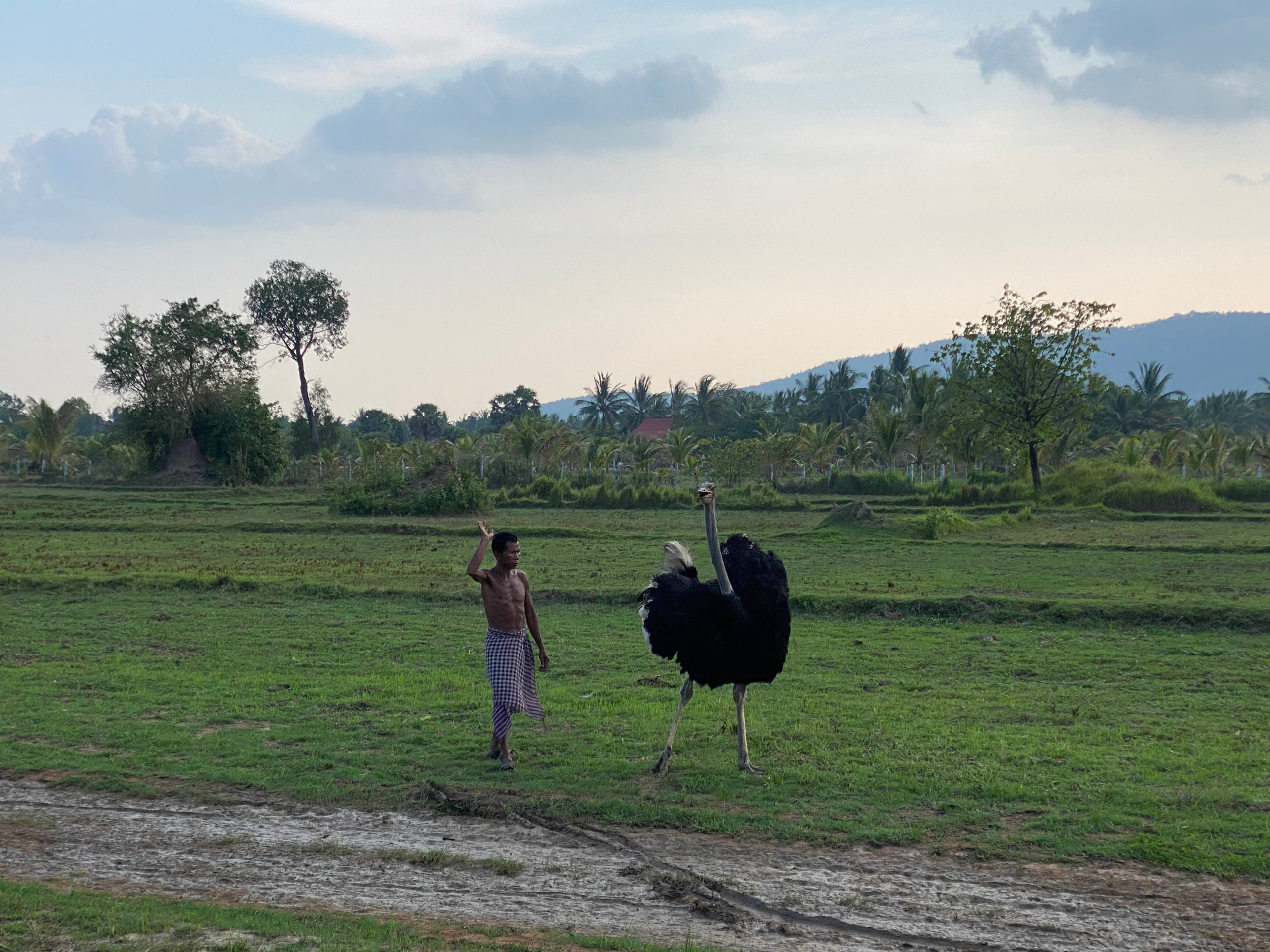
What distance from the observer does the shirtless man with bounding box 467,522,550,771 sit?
891 centimetres

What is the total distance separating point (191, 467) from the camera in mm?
53250

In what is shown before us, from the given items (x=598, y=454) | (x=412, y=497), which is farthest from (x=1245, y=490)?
(x=412, y=497)

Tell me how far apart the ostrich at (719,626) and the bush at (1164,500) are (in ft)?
96.9

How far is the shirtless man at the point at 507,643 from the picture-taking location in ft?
29.2

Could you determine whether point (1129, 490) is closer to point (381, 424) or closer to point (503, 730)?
point (503, 730)

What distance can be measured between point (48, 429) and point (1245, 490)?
191ft

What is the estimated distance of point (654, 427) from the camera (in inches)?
3425

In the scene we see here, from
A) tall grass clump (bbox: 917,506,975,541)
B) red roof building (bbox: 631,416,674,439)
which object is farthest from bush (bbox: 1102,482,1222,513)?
red roof building (bbox: 631,416,674,439)

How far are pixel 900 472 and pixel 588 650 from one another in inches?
1352

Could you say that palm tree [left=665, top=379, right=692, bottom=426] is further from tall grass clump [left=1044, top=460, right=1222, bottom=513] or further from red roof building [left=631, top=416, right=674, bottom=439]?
tall grass clump [left=1044, top=460, right=1222, bottom=513]

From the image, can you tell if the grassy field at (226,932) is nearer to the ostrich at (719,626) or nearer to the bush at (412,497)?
the ostrich at (719,626)

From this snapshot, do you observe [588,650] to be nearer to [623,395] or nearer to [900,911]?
[900,911]

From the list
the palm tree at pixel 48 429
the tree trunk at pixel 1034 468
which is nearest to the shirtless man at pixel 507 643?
the tree trunk at pixel 1034 468

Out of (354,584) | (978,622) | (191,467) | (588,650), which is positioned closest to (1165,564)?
(978,622)
